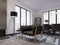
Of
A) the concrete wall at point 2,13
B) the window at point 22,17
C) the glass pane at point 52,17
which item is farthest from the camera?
the glass pane at point 52,17

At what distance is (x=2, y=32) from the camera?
4246mm

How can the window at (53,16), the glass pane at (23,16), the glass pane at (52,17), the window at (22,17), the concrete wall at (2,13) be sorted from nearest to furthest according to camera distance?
1. the concrete wall at (2,13)
2. the window at (22,17)
3. the glass pane at (23,16)
4. the window at (53,16)
5. the glass pane at (52,17)

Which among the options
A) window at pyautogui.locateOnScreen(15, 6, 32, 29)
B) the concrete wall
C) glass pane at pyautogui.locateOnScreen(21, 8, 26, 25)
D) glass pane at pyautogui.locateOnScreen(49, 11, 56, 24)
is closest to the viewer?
the concrete wall

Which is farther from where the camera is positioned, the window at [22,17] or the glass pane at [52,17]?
the glass pane at [52,17]

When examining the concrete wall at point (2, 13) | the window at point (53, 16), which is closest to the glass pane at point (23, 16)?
the window at point (53, 16)

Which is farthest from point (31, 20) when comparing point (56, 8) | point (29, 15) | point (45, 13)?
point (56, 8)

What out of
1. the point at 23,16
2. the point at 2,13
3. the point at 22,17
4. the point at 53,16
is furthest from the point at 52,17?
the point at 2,13

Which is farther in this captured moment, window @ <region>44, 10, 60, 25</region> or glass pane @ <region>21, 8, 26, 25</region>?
window @ <region>44, 10, 60, 25</region>

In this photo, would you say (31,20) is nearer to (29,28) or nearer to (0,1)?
(29,28)

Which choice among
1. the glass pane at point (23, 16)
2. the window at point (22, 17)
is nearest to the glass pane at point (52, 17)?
the window at point (22, 17)

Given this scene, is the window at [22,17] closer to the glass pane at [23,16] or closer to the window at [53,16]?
the glass pane at [23,16]

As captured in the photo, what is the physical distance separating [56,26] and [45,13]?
314 centimetres

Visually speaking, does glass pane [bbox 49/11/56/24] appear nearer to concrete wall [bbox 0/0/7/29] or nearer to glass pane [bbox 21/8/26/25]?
glass pane [bbox 21/8/26/25]

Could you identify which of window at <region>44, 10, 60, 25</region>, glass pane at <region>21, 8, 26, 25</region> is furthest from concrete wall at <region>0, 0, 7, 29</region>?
window at <region>44, 10, 60, 25</region>
